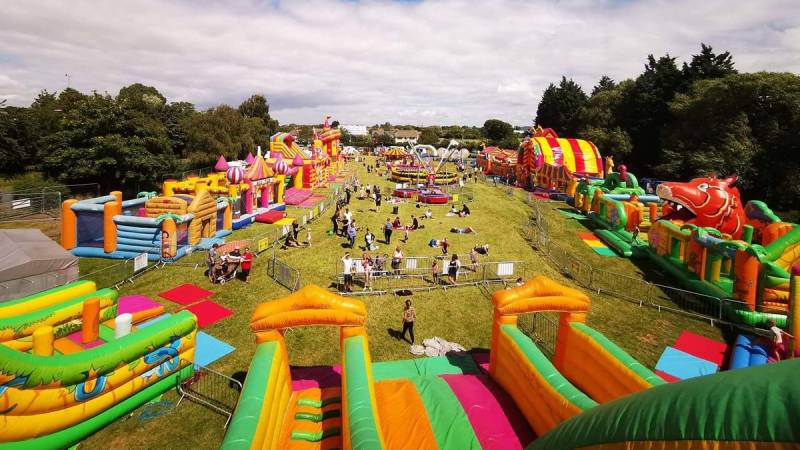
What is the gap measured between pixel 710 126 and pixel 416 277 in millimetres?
34149

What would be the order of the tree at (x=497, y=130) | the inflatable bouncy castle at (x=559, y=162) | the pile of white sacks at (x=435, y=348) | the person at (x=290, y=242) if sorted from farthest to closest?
the tree at (x=497, y=130) < the inflatable bouncy castle at (x=559, y=162) < the person at (x=290, y=242) < the pile of white sacks at (x=435, y=348)

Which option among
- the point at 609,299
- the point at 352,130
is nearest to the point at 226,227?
the point at 609,299

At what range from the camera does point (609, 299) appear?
14.9 metres

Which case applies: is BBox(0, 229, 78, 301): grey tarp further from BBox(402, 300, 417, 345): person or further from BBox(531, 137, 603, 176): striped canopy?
BBox(531, 137, 603, 176): striped canopy

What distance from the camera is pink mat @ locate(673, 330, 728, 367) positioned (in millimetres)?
11070

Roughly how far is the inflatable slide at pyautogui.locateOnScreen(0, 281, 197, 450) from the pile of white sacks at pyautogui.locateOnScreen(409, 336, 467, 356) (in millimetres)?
5379

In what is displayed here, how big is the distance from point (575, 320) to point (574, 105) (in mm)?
71599

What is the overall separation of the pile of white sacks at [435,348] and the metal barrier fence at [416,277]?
139 inches

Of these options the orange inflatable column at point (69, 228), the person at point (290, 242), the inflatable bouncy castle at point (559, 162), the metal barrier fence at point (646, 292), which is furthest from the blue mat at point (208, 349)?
the inflatable bouncy castle at point (559, 162)

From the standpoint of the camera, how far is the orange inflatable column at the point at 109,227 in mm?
17156

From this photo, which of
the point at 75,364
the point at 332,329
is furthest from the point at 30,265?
the point at 332,329

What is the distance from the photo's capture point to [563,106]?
72.4m

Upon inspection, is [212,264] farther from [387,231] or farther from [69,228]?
[387,231]

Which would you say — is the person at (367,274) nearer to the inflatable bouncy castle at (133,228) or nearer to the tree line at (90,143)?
the inflatable bouncy castle at (133,228)
